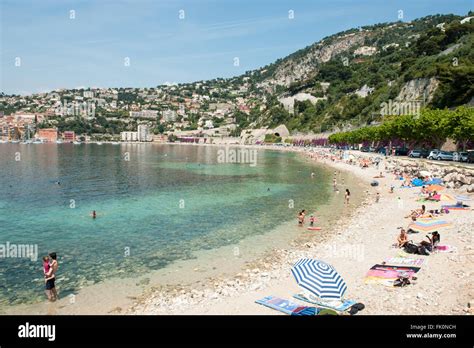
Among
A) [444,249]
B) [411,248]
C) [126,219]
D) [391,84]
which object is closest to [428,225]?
[444,249]

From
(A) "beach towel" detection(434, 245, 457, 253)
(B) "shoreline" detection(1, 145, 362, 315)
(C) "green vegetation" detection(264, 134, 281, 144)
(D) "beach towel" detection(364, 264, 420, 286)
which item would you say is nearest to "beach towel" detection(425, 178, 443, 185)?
(A) "beach towel" detection(434, 245, 457, 253)

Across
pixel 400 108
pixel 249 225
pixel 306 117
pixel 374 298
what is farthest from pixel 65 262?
pixel 306 117

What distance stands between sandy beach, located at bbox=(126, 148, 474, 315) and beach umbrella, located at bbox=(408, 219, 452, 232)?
17.1 inches

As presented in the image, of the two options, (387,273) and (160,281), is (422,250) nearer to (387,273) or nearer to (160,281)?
(387,273)

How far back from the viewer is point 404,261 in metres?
14.2

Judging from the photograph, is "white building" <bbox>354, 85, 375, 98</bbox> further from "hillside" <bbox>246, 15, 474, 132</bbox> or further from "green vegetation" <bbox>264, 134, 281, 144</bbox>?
"green vegetation" <bbox>264, 134, 281, 144</bbox>

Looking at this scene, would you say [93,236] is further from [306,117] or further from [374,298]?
[306,117]

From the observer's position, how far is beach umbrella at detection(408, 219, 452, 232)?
739 inches

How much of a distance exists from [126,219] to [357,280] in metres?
16.8

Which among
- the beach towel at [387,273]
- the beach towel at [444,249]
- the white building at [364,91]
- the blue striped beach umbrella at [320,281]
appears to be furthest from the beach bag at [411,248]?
the white building at [364,91]

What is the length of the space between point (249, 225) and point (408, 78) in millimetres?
83337

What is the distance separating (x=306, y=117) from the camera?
17138 centimetres

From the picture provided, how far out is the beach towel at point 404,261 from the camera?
13789 mm

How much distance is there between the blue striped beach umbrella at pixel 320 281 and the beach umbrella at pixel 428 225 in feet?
35.0
